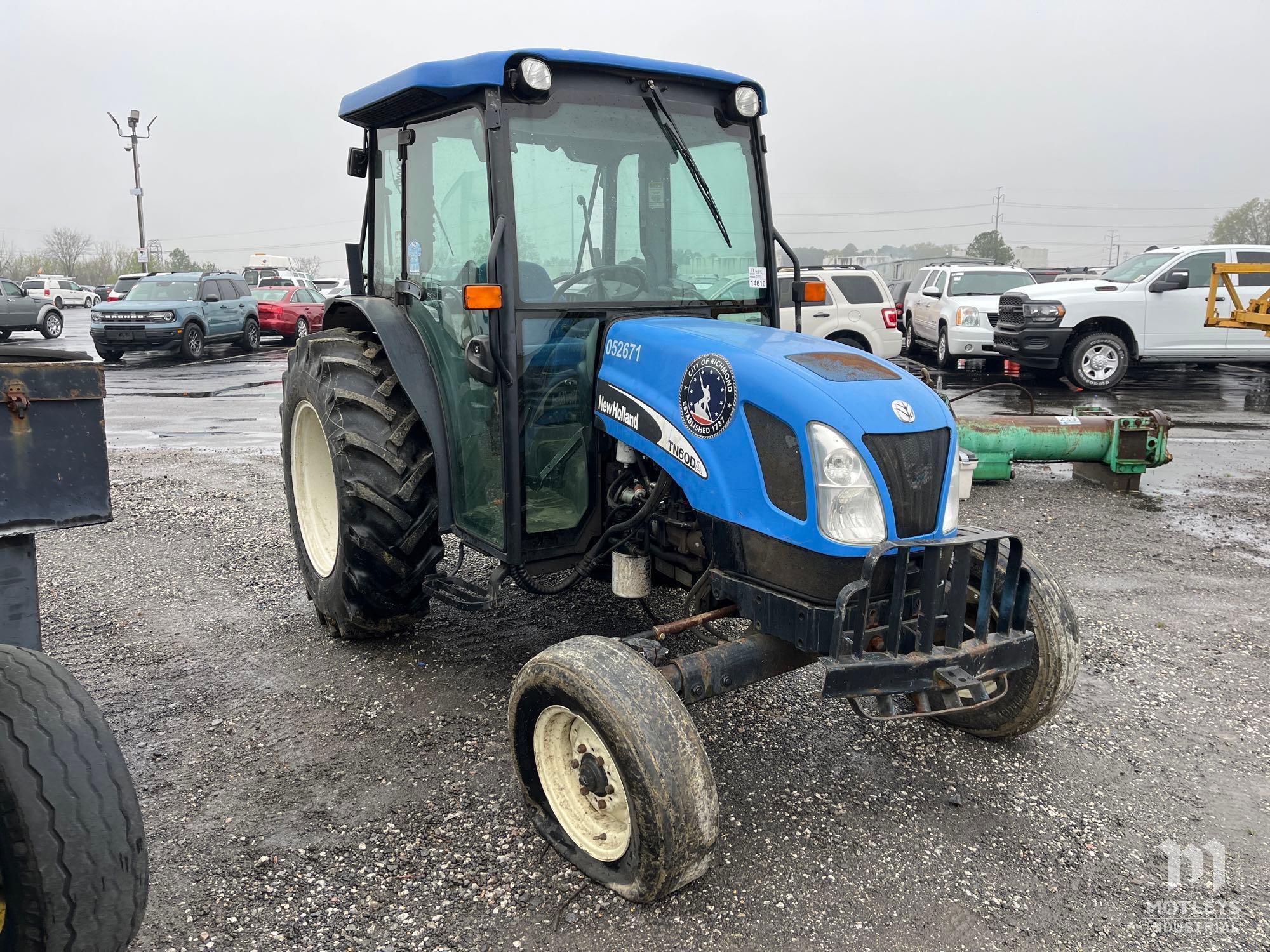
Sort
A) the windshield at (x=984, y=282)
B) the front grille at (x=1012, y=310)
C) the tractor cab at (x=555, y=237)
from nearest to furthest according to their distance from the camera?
the tractor cab at (x=555, y=237) → the front grille at (x=1012, y=310) → the windshield at (x=984, y=282)

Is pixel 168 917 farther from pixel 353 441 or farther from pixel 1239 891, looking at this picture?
pixel 1239 891

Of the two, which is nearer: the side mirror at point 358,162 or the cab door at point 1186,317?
the side mirror at point 358,162

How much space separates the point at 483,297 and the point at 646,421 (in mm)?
703

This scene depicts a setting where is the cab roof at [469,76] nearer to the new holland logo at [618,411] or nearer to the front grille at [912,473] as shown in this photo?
the new holland logo at [618,411]

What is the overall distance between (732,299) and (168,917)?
291cm

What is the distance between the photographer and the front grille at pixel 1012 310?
45.6 ft

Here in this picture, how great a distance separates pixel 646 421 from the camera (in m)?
3.34

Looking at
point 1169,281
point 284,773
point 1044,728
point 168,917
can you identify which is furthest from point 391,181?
point 1169,281

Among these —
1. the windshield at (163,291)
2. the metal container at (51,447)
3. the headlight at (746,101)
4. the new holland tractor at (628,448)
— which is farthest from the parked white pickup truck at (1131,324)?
the windshield at (163,291)

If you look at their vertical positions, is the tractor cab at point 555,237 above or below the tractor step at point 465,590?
above

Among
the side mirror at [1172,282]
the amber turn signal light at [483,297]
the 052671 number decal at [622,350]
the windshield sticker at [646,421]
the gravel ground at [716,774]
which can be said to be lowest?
the gravel ground at [716,774]

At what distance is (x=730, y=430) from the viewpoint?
9.98ft

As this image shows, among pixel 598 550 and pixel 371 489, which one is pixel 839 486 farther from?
pixel 371 489

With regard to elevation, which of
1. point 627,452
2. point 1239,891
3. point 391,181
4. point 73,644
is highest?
point 391,181
